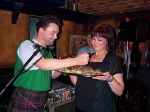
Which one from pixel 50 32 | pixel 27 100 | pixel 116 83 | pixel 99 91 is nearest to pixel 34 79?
pixel 27 100

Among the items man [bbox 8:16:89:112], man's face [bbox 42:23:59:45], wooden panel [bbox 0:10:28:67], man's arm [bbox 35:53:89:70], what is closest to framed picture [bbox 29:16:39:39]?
wooden panel [bbox 0:10:28:67]

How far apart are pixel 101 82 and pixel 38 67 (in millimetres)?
537

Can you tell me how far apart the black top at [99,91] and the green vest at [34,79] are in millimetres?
310

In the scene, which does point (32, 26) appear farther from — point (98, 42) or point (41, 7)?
point (98, 42)

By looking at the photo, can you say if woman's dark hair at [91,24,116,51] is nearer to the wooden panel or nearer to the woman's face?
the woman's face

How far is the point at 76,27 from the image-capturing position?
6.93 metres

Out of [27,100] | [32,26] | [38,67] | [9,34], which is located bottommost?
[27,100]

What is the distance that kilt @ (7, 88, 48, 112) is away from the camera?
7.72ft

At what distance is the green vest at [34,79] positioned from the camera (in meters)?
2.25

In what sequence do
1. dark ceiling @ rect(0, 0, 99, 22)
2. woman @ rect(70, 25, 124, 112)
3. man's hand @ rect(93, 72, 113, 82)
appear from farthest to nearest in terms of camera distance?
dark ceiling @ rect(0, 0, 99, 22), woman @ rect(70, 25, 124, 112), man's hand @ rect(93, 72, 113, 82)

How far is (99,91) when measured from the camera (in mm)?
2334

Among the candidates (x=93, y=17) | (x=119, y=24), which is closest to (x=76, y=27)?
(x=93, y=17)

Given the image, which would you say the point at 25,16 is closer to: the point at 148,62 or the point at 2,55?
the point at 2,55

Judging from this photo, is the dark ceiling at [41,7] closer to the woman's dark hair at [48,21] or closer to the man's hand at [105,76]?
the woman's dark hair at [48,21]
